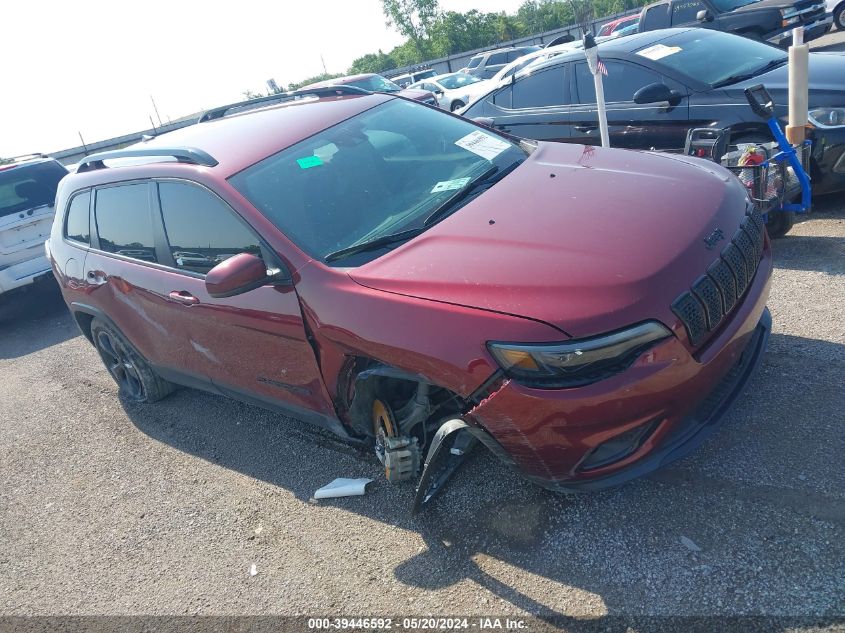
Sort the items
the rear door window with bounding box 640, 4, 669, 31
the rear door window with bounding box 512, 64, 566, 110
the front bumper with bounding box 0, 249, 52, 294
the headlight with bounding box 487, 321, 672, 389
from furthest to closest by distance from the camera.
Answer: the rear door window with bounding box 640, 4, 669, 31 → the front bumper with bounding box 0, 249, 52, 294 → the rear door window with bounding box 512, 64, 566, 110 → the headlight with bounding box 487, 321, 672, 389

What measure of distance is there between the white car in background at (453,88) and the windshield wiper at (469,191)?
50.4ft

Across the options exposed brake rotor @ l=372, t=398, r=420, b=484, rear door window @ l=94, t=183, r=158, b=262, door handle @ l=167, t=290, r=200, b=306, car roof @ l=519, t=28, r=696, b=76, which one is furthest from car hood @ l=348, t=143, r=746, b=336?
car roof @ l=519, t=28, r=696, b=76

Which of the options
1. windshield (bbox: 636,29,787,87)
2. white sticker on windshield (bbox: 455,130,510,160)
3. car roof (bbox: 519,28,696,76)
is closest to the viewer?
white sticker on windshield (bbox: 455,130,510,160)

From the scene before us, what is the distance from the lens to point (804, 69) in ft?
14.5

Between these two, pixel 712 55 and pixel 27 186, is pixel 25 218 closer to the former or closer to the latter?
pixel 27 186

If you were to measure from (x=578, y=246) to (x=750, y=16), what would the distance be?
1242 centimetres

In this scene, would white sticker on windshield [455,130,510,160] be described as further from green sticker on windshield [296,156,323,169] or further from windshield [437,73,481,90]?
windshield [437,73,481,90]

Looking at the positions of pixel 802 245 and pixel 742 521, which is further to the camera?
pixel 802 245

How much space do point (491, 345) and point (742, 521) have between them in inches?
47.6

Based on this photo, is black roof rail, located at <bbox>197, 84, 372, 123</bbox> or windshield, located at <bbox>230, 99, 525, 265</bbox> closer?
windshield, located at <bbox>230, 99, 525, 265</bbox>

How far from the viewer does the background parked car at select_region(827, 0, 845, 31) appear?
15164 mm

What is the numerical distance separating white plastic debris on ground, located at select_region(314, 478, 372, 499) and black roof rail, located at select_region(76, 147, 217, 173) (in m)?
1.80

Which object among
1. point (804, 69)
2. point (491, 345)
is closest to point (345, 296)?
point (491, 345)

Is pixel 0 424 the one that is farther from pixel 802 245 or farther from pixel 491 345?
pixel 802 245
